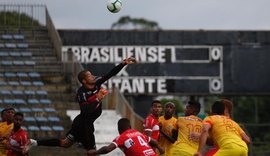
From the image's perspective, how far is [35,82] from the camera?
3575cm

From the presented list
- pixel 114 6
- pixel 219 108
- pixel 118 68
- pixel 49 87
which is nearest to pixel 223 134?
pixel 219 108

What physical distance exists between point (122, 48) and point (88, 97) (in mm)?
25072

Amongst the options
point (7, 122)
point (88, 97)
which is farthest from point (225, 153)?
point (7, 122)

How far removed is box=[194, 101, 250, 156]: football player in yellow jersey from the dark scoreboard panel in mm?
26824

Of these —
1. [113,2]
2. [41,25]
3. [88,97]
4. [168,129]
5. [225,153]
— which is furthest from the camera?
[41,25]

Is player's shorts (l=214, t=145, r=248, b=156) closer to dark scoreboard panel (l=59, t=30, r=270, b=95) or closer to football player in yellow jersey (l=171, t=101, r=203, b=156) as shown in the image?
football player in yellow jersey (l=171, t=101, r=203, b=156)

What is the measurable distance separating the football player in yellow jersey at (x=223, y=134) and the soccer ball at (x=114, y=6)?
20.1ft

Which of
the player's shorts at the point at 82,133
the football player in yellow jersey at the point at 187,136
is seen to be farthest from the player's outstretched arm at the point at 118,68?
the football player in yellow jersey at the point at 187,136

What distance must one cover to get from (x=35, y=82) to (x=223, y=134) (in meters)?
21.3

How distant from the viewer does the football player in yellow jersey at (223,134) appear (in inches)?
591

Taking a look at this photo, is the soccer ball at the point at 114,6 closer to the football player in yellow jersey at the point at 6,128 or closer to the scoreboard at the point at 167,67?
the football player in yellow jersey at the point at 6,128

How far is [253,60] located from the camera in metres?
43.1

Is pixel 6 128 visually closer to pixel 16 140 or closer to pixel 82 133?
pixel 16 140

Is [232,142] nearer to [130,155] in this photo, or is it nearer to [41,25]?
[130,155]
